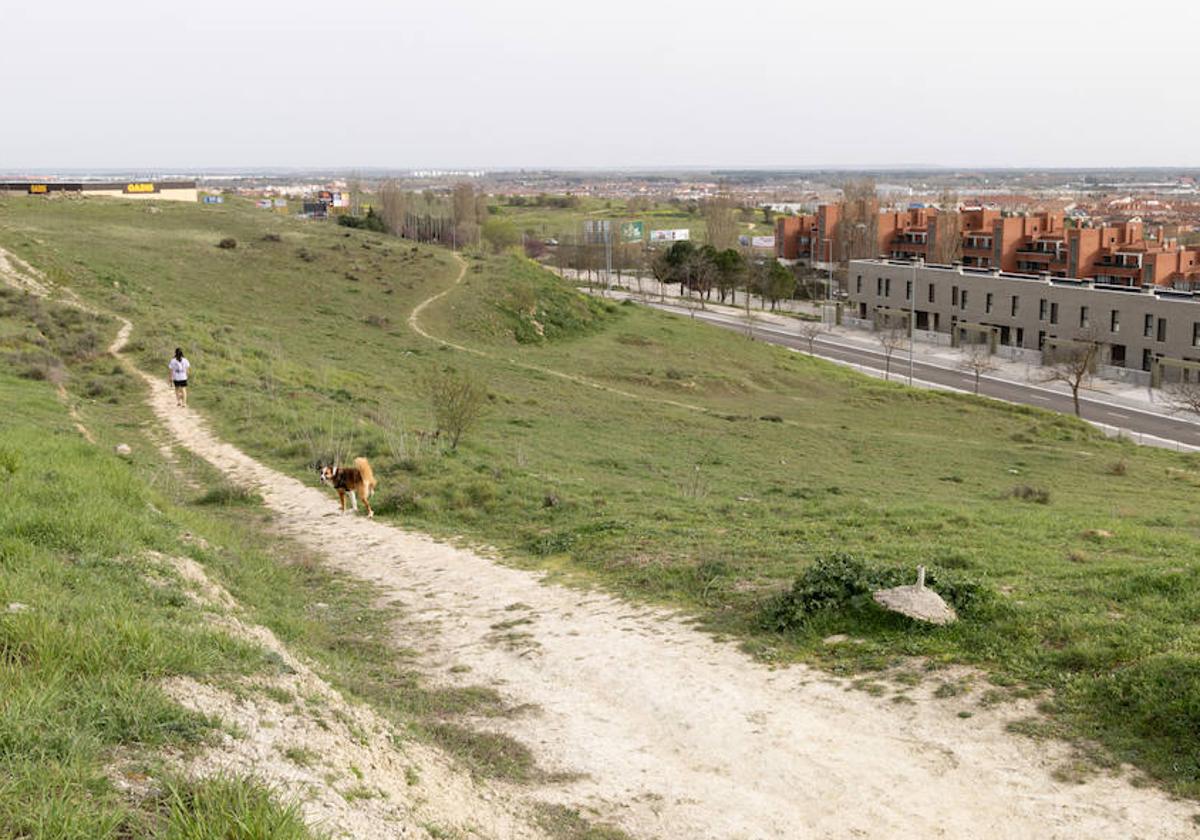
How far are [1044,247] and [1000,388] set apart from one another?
3681 cm

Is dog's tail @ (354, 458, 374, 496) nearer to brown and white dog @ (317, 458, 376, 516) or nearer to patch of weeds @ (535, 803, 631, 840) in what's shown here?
brown and white dog @ (317, 458, 376, 516)

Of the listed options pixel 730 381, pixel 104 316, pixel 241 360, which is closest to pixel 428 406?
pixel 241 360

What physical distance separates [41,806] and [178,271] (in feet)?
179

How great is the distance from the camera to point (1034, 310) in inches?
3014

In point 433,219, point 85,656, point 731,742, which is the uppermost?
point 433,219

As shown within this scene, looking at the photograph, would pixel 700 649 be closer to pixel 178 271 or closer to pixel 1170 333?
pixel 178 271

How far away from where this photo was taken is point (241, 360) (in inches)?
1302

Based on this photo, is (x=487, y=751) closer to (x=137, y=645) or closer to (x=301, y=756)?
Result: (x=301, y=756)

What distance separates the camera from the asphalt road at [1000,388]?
52.9m

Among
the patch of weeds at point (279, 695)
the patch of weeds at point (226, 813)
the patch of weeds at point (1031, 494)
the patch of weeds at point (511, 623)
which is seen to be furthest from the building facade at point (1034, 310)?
the patch of weeds at point (226, 813)

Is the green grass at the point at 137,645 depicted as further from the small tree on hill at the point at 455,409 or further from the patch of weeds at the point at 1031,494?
the patch of weeds at the point at 1031,494

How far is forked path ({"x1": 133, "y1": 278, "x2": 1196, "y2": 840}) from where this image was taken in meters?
7.39

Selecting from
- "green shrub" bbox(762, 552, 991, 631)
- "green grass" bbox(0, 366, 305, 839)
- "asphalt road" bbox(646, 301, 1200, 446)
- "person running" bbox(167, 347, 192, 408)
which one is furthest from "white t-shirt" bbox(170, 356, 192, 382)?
"asphalt road" bbox(646, 301, 1200, 446)

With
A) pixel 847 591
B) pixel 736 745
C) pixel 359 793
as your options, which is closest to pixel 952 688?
pixel 847 591
